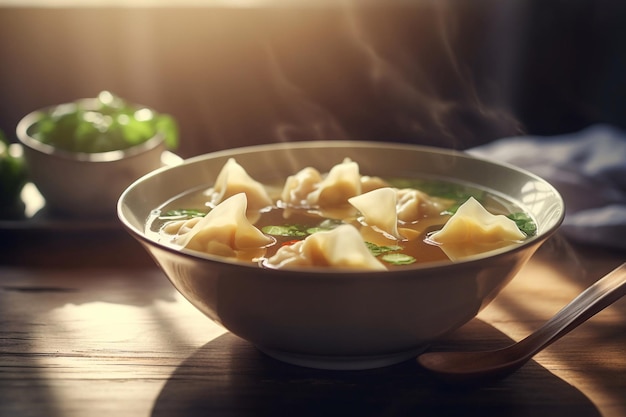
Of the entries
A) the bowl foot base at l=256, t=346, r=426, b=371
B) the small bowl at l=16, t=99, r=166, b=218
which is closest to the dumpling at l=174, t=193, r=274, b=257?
the bowl foot base at l=256, t=346, r=426, b=371

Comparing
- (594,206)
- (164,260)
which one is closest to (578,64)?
(594,206)

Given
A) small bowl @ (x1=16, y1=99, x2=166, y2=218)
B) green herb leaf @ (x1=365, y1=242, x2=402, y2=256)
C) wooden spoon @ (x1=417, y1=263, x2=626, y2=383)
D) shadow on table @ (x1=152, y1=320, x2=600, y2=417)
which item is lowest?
small bowl @ (x1=16, y1=99, x2=166, y2=218)

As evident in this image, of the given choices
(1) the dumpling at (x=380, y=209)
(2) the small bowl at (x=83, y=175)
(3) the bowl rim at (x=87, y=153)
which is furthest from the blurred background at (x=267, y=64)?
(1) the dumpling at (x=380, y=209)

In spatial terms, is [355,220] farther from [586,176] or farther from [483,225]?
[586,176]

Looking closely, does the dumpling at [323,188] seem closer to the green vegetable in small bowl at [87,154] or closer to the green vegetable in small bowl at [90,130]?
the green vegetable in small bowl at [87,154]

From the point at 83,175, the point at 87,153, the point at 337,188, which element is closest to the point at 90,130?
the point at 87,153

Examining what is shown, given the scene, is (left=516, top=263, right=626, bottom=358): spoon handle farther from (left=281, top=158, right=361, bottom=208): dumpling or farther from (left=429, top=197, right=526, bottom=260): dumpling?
(left=281, top=158, right=361, bottom=208): dumpling
